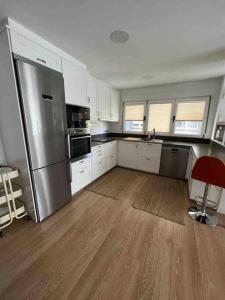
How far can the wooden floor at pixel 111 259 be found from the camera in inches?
46.0

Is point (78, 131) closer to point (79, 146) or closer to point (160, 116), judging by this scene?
point (79, 146)

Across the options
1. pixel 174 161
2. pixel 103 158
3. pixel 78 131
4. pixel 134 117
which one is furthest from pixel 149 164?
pixel 78 131

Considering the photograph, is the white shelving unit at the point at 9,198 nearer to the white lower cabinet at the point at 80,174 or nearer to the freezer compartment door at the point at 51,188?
the freezer compartment door at the point at 51,188

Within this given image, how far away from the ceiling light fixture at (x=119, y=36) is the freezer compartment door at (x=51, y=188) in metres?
1.85

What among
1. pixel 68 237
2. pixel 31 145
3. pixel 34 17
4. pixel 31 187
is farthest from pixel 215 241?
pixel 34 17

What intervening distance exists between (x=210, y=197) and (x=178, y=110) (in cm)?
236

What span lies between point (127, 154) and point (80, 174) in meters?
1.80

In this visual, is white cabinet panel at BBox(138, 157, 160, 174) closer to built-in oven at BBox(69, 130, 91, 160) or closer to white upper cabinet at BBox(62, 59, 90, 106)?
built-in oven at BBox(69, 130, 91, 160)

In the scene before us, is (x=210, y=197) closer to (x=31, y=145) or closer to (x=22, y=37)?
(x=31, y=145)

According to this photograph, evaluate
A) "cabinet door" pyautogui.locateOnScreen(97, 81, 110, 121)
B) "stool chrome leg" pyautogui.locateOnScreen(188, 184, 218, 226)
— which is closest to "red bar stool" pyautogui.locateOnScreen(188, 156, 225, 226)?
"stool chrome leg" pyautogui.locateOnScreen(188, 184, 218, 226)

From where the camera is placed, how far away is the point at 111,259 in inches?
56.2

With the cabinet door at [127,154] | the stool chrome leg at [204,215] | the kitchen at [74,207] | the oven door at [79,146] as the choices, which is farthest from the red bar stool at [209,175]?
the cabinet door at [127,154]

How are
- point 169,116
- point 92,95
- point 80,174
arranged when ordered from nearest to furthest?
point 80,174, point 92,95, point 169,116

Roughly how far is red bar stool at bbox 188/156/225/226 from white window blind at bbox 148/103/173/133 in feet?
7.16
